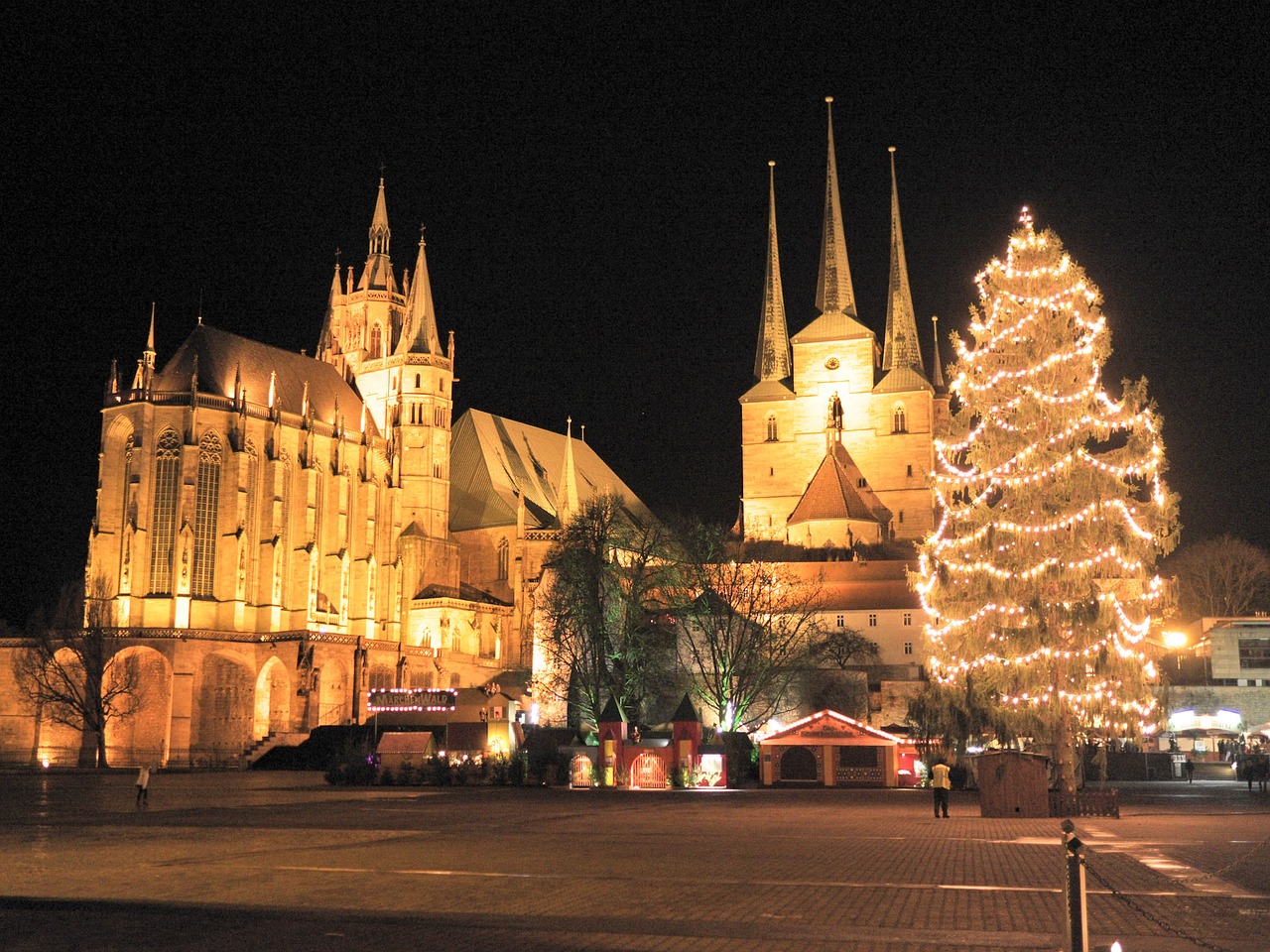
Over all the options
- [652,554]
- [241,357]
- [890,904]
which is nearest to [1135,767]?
[652,554]

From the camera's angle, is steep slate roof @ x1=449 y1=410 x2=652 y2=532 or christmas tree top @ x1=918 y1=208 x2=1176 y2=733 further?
steep slate roof @ x1=449 y1=410 x2=652 y2=532

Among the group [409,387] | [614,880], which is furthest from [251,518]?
[614,880]

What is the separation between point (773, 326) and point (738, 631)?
41342mm

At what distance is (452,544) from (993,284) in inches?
2298

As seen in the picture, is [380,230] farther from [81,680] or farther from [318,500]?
[81,680]

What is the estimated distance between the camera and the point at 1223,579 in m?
102

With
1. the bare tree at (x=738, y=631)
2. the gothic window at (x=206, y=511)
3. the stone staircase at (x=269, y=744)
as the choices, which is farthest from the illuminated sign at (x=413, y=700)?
the gothic window at (x=206, y=511)

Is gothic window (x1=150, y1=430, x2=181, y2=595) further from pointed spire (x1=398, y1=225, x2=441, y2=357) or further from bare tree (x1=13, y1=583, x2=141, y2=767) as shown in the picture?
pointed spire (x1=398, y1=225, x2=441, y2=357)

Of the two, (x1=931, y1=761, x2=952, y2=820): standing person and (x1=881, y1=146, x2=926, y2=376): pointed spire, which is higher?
(x1=881, y1=146, x2=926, y2=376): pointed spire

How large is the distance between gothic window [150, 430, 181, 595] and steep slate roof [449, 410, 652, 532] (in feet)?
72.2

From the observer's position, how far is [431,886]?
1438 centimetres

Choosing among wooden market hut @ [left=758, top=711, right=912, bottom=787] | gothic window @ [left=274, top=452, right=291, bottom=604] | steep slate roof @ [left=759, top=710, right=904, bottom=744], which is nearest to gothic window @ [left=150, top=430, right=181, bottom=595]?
gothic window @ [left=274, top=452, right=291, bottom=604]

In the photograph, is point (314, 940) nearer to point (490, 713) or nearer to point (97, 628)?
point (490, 713)

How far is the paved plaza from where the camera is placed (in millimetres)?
11234
